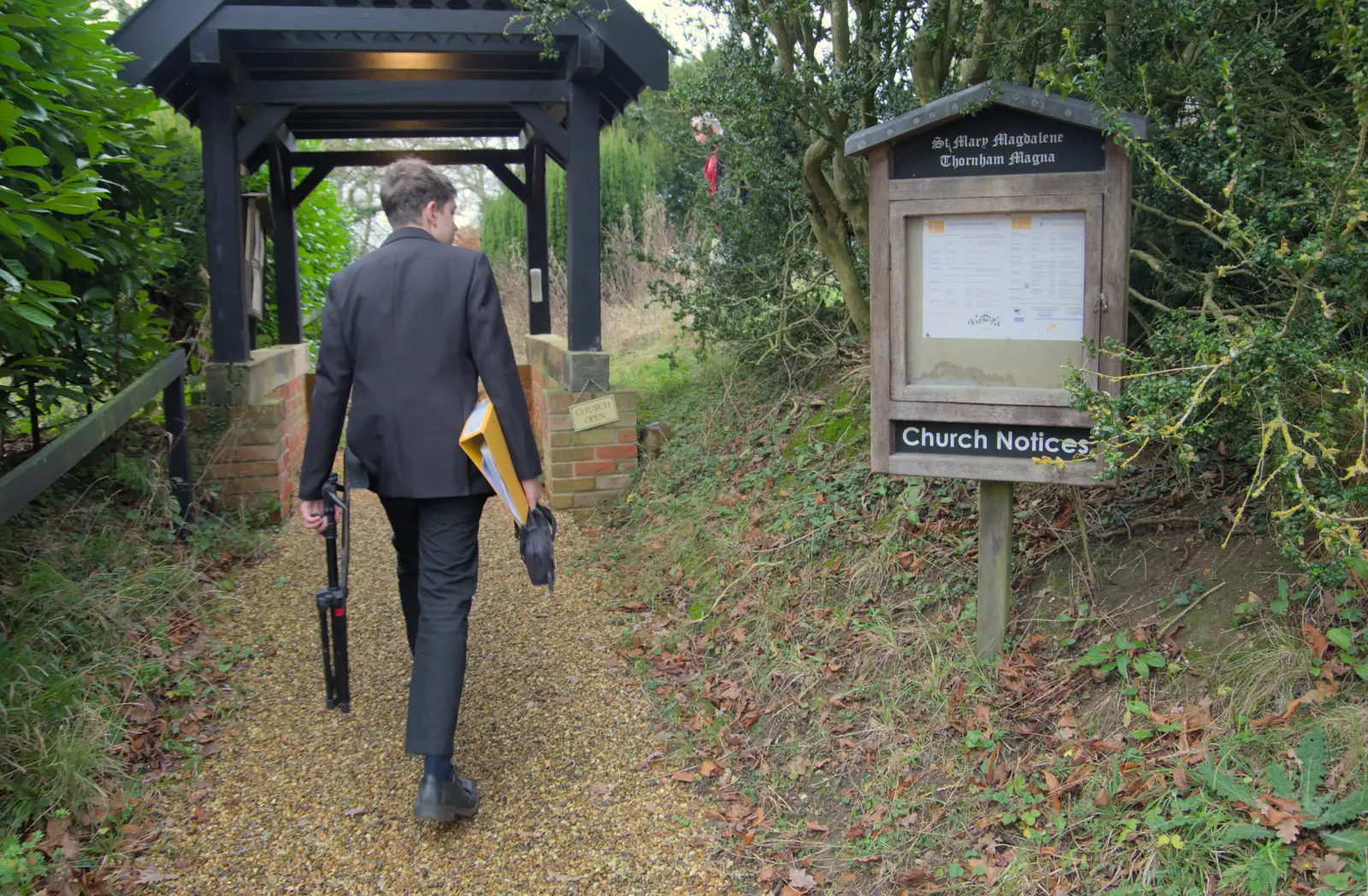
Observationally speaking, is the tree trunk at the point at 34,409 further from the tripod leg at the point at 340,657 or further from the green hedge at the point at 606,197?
the green hedge at the point at 606,197

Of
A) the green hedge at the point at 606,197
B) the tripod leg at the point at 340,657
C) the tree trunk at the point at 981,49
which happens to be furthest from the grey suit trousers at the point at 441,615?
the green hedge at the point at 606,197

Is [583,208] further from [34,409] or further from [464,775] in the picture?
[464,775]

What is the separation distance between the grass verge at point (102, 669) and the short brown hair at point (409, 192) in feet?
6.14

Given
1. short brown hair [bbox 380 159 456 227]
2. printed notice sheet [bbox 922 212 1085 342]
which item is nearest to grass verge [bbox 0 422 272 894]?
short brown hair [bbox 380 159 456 227]

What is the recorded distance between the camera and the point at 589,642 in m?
4.82

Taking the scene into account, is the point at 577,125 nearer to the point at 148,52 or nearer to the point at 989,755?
the point at 148,52

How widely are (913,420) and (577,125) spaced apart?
4.31 metres

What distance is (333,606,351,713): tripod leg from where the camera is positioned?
3.52 m

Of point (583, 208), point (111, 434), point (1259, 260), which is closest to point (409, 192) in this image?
point (111, 434)

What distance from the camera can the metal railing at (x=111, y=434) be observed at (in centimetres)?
338

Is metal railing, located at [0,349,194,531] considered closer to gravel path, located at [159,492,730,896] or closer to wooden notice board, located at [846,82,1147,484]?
gravel path, located at [159,492,730,896]

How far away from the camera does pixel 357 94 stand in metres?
6.66

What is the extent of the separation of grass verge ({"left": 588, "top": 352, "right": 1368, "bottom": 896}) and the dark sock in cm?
79

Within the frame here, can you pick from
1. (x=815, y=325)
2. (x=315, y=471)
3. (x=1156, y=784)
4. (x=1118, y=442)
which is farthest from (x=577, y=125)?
(x=1156, y=784)
